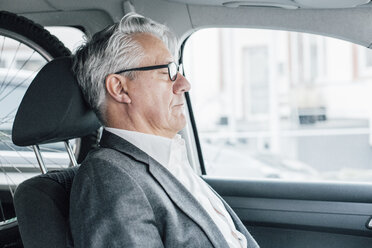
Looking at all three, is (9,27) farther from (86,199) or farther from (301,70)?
(301,70)

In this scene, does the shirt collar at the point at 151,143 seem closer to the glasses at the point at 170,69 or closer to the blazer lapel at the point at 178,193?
the blazer lapel at the point at 178,193

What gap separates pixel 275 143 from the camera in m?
13.1

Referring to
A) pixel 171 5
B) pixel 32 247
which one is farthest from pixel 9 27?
pixel 32 247

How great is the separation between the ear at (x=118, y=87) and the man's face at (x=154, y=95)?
0.05ft

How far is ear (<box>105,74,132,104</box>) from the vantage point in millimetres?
1538

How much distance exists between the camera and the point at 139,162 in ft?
Answer: 4.71

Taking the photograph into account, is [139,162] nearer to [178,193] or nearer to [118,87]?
[178,193]

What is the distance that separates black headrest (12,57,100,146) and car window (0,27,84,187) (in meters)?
0.79

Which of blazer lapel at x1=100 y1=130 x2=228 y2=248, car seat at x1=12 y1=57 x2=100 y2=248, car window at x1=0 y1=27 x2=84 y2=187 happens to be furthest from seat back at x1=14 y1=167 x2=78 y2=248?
car window at x1=0 y1=27 x2=84 y2=187

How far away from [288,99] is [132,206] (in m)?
14.0

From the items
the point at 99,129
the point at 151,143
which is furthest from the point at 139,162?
the point at 99,129

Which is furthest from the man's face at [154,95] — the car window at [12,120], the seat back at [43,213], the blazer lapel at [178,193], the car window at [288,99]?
→ the car window at [288,99]

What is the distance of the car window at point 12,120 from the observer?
2.37 metres

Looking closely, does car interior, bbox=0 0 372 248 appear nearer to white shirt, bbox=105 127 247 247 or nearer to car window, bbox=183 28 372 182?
white shirt, bbox=105 127 247 247
